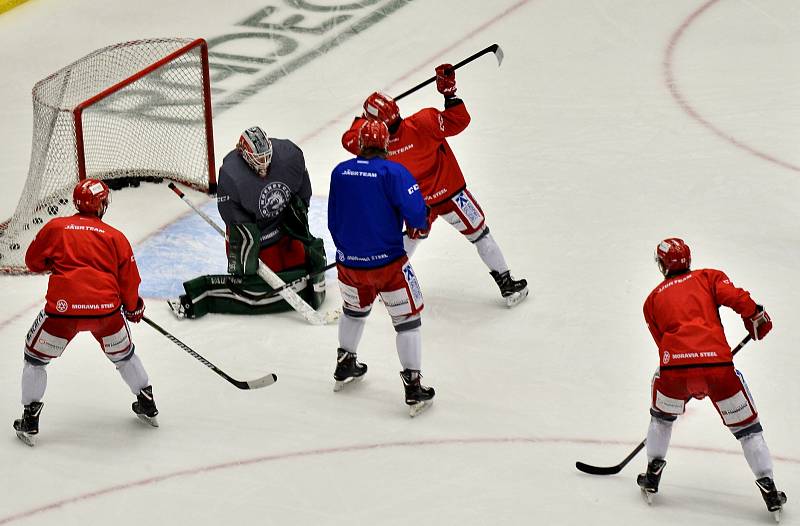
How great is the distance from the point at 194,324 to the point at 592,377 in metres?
1.70

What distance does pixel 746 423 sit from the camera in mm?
5000

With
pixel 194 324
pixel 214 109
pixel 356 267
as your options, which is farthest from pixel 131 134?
pixel 356 267

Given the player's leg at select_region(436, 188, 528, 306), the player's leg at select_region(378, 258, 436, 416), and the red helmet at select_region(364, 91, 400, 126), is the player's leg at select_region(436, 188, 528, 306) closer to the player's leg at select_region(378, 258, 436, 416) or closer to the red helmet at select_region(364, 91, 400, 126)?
the red helmet at select_region(364, 91, 400, 126)

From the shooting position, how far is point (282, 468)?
5.51 m

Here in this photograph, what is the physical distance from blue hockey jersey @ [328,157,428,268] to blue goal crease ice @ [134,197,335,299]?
1373 mm

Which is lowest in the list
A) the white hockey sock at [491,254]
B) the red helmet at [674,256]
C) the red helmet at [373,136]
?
the white hockey sock at [491,254]

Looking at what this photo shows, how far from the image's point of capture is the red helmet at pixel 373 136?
5.61m

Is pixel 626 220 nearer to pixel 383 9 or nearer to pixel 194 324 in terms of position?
pixel 194 324

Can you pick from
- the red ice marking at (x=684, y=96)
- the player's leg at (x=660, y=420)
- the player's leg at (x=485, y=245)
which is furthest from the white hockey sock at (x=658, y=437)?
the red ice marking at (x=684, y=96)

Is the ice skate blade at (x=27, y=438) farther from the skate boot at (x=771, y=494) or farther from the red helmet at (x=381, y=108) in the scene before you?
the skate boot at (x=771, y=494)

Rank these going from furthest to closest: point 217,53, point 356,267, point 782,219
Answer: point 217,53 < point 782,219 < point 356,267

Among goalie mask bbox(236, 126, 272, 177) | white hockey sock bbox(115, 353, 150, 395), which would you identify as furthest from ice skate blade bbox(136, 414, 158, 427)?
goalie mask bbox(236, 126, 272, 177)

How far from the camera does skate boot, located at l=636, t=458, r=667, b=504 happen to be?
514 cm

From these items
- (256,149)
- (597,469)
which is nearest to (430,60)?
(256,149)
